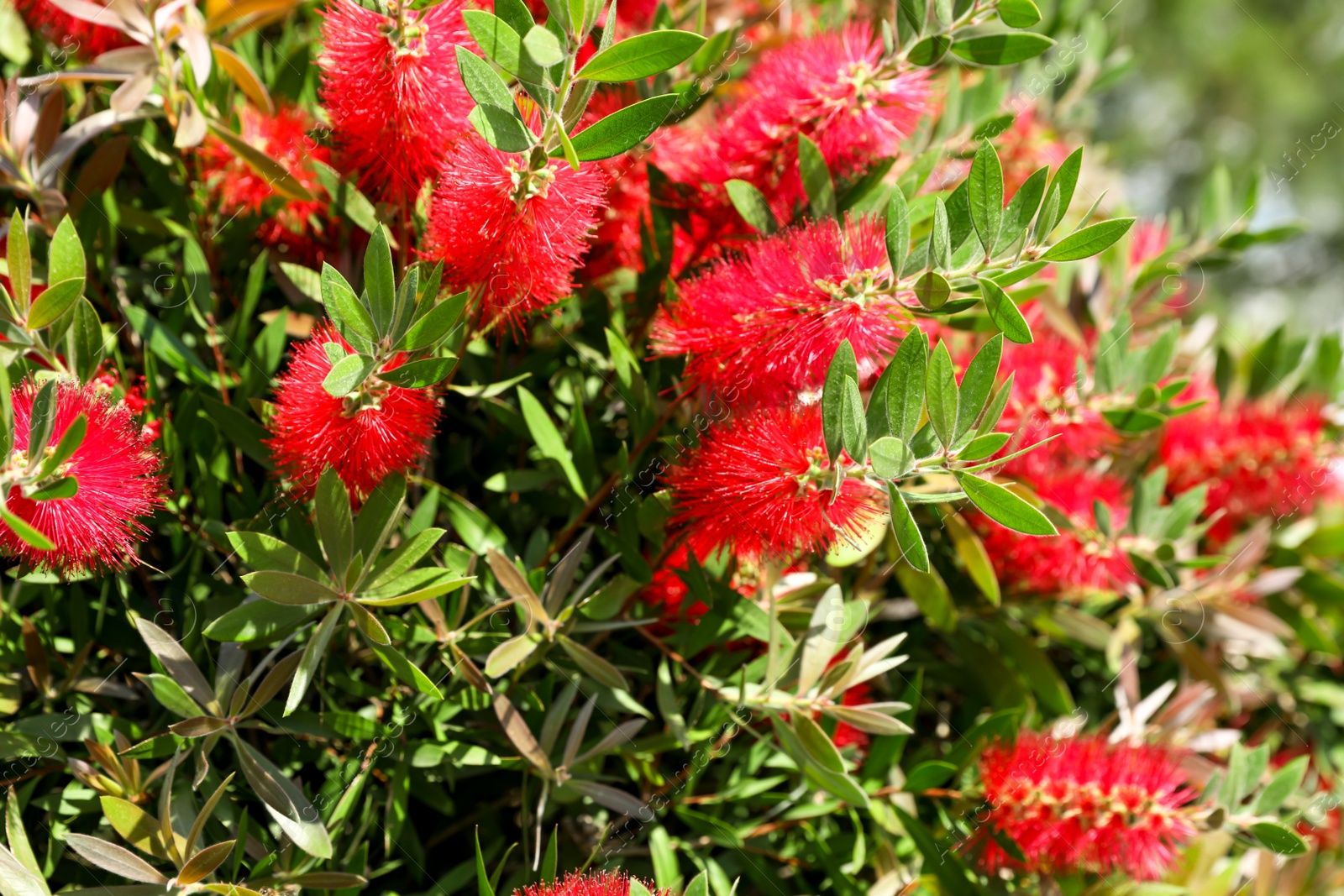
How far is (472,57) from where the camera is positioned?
0.44 meters

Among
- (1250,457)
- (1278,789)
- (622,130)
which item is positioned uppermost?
(622,130)

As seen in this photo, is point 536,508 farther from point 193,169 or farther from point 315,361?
point 193,169

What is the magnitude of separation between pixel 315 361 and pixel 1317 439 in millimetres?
925

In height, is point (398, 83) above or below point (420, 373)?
above

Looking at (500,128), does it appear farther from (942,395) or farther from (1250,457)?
(1250,457)

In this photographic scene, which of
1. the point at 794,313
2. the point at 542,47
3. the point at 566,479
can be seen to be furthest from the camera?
the point at 566,479

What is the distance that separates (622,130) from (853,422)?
19 cm

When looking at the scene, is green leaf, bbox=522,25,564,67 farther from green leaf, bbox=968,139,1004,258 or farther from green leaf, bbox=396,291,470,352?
green leaf, bbox=968,139,1004,258

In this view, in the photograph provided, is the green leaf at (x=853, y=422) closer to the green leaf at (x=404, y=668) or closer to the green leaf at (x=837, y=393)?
the green leaf at (x=837, y=393)

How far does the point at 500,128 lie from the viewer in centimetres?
45

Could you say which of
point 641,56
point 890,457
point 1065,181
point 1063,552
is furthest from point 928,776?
point 641,56

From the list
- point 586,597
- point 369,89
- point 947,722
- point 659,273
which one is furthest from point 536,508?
point 947,722

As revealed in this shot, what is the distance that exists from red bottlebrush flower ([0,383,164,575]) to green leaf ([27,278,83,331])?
0.04m

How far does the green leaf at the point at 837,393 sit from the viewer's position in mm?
468
